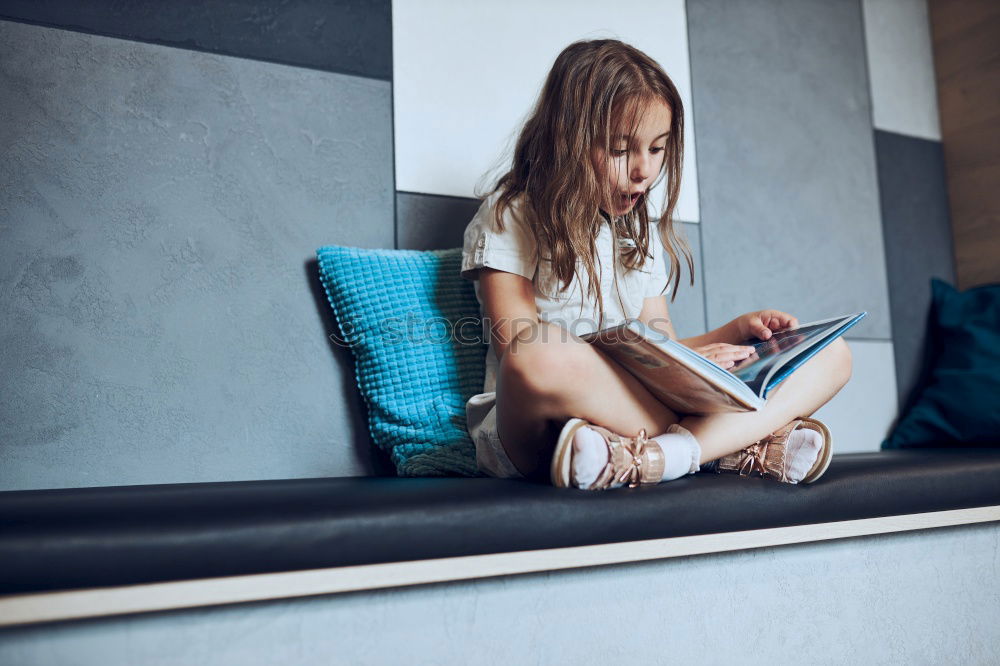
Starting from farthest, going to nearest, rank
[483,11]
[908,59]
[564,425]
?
[908,59]
[483,11]
[564,425]

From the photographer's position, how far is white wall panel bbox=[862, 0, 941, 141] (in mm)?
1948

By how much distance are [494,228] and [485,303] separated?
0.12 m

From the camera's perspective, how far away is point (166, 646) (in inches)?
25.0

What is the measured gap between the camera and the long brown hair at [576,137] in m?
1.15

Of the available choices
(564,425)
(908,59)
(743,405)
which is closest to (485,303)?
(564,425)

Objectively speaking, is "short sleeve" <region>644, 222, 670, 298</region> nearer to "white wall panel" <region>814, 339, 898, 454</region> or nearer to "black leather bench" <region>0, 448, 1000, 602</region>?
"black leather bench" <region>0, 448, 1000, 602</region>

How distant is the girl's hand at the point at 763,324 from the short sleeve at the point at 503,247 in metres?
0.35

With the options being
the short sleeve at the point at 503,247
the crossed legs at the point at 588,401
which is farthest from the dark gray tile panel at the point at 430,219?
the crossed legs at the point at 588,401

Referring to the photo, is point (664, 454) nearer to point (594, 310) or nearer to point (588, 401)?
point (588, 401)

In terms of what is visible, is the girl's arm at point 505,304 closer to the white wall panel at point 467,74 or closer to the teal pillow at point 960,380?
the white wall panel at point 467,74

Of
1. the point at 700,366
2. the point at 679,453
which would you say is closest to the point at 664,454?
the point at 679,453

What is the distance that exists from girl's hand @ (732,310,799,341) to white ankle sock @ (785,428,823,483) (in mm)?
227

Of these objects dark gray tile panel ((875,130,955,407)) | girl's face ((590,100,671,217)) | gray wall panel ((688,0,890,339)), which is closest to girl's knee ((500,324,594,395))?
girl's face ((590,100,671,217))

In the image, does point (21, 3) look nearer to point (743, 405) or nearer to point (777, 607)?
point (743, 405)
